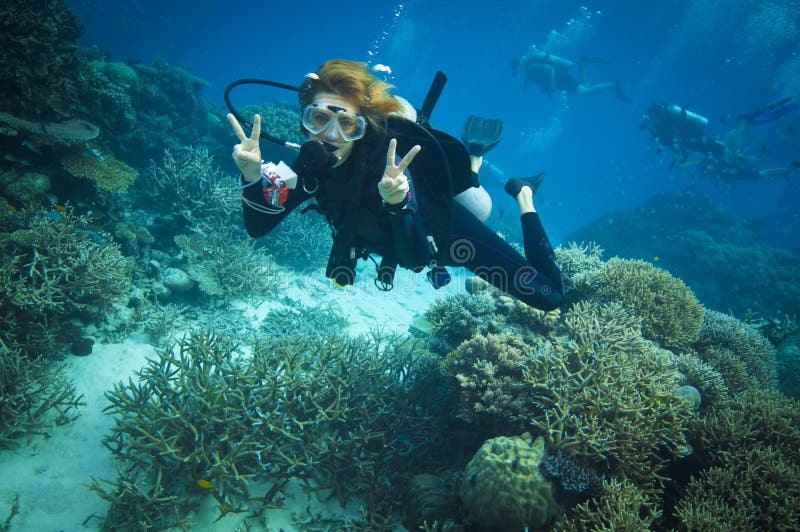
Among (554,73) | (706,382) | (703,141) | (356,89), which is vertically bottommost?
(706,382)

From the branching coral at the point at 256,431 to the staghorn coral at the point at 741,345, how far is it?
217 inches

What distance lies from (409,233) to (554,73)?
3454 cm

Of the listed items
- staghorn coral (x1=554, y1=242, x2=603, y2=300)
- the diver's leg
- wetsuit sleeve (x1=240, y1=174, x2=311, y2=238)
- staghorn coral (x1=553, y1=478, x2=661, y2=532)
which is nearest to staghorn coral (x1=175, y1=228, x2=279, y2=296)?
wetsuit sleeve (x1=240, y1=174, x2=311, y2=238)

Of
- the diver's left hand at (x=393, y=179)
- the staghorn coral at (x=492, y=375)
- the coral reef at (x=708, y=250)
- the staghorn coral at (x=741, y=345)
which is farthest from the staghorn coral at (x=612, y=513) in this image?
the coral reef at (x=708, y=250)

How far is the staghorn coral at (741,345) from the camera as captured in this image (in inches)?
226

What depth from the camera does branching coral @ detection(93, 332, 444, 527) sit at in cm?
329

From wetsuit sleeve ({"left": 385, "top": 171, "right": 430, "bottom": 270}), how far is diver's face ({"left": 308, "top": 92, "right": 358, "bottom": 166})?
0.66m

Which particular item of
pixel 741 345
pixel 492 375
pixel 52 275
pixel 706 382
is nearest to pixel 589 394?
pixel 492 375

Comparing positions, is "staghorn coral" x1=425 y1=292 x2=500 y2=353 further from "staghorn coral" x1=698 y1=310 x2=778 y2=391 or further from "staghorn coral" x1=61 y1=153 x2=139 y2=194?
"staghorn coral" x1=61 y1=153 x2=139 y2=194

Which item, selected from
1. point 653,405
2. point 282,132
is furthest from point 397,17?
point 653,405

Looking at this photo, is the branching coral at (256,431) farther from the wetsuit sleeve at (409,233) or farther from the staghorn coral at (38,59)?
the staghorn coral at (38,59)

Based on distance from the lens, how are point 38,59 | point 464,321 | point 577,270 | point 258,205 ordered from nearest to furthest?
point 258,205, point 464,321, point 577,270, point 38,59

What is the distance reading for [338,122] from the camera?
286cm

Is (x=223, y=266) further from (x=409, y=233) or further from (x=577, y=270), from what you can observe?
(x=577, y=270)
